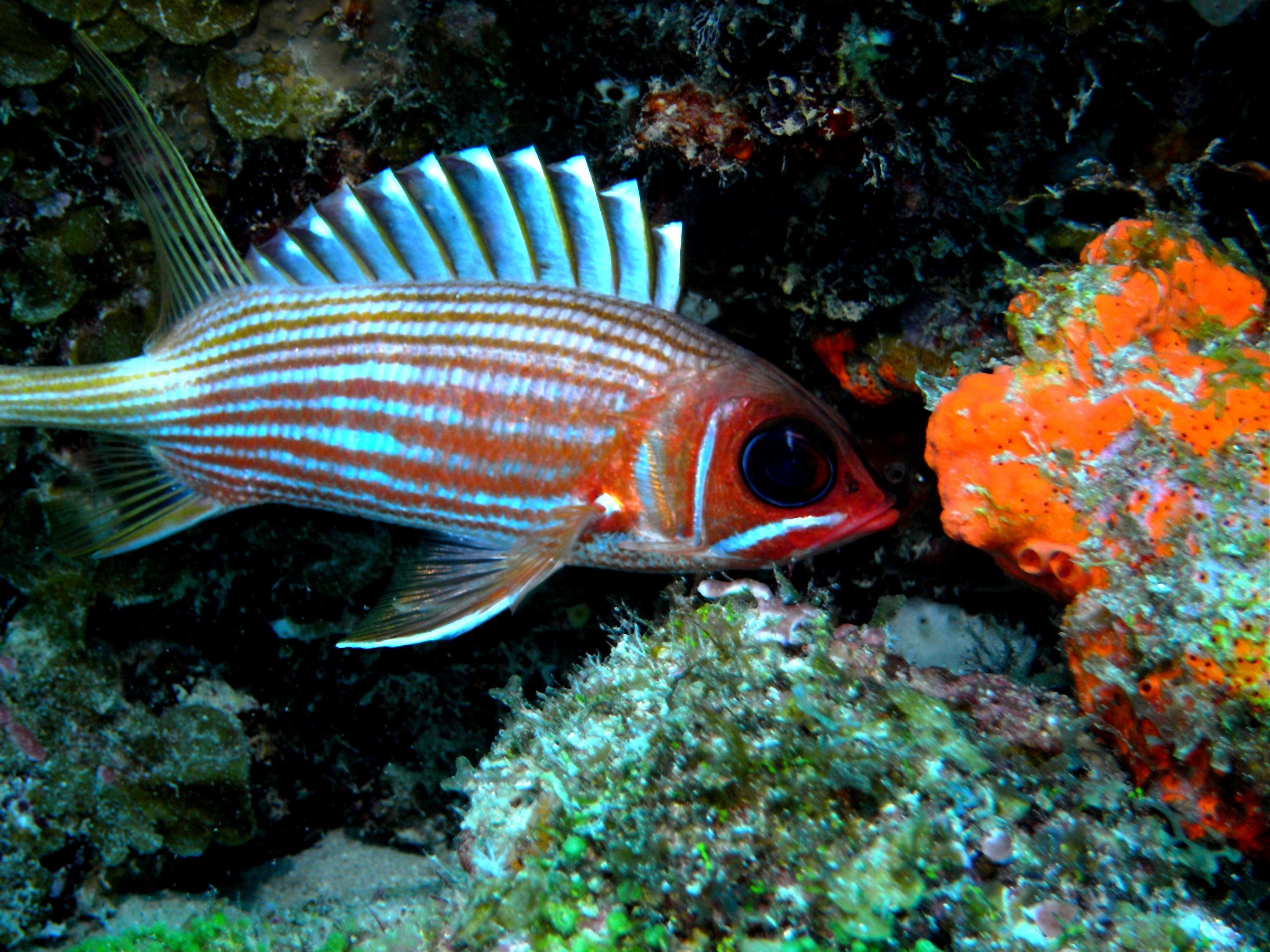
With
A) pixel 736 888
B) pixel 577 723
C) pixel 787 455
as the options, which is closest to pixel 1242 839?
pixel 736 888

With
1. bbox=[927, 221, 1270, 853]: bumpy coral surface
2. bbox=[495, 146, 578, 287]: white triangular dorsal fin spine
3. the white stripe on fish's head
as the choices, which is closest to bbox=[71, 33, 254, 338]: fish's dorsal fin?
bbox=[495, 146, 578, 287]: white triangular dorsal fin spine

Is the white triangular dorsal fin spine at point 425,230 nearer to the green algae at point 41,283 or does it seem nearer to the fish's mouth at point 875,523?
the green algae at point 41,283

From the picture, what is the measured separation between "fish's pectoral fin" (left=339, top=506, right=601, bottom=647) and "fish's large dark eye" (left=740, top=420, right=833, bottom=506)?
657 millimetres

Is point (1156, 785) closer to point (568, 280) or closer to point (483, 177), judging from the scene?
point (568, 280)

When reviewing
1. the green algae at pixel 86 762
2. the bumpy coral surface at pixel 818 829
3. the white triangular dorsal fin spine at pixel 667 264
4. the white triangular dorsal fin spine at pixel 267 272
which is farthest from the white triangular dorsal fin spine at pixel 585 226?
the green algae at pixel 86 762

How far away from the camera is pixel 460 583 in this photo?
2.96 m

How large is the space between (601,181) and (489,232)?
79 centimetres

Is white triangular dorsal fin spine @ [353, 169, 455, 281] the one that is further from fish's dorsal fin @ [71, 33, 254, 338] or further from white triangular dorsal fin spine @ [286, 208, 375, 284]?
fish's dorsal fin @ [71, 33, 254, 338]

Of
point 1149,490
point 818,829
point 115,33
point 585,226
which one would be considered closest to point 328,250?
point 585,226

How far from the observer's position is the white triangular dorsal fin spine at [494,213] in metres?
2.89

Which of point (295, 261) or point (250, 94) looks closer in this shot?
point (295, 261)

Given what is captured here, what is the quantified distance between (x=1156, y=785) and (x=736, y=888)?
133 centimetres

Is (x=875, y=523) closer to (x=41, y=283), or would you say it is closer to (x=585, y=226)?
Answer: (x=585, y=226)

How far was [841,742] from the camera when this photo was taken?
185 cm
